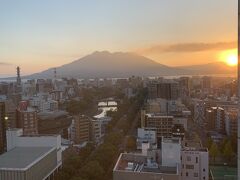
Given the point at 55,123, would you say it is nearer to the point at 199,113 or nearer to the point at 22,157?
the point at 199,113

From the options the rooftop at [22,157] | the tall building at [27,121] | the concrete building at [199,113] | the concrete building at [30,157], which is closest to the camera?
the concrete building at [30,157]

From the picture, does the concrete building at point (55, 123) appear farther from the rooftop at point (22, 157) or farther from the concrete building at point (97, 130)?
the rooftop at point (22, 157)

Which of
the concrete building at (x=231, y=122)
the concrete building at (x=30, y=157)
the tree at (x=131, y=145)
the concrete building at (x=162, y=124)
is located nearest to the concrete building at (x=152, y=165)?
the concrete building at (x=30, y=157)

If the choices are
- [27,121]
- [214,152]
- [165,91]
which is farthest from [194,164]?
[165,91]

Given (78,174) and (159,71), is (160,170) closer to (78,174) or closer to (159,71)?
(78,174)

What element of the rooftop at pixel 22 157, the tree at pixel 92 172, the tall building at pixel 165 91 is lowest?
the tree at pixel 92 172

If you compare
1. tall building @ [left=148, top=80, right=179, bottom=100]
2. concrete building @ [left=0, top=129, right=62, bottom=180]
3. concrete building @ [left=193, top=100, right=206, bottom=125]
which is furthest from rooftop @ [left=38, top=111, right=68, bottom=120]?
concrete building @ [left=0, top=129, right=62, bottom=180]

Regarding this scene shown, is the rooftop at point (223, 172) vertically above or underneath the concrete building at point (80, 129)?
underneath

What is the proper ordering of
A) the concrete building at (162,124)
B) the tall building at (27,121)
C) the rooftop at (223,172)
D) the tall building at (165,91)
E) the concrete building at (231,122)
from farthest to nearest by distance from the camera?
the tall building at (165,91), the tall building at (27,121), the concrete building at (231,122), the concrete building at (162,124), the rooftop at (223,172)
